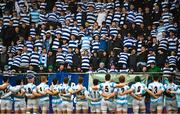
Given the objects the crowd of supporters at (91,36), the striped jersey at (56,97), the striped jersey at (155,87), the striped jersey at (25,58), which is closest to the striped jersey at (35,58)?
the crowd of supporters at (91,36)

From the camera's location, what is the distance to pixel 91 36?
2648 centimetres

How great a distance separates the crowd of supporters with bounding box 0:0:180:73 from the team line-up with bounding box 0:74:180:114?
8.47 feet

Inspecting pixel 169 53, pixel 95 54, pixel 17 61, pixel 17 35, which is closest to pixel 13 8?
pixel 17 35

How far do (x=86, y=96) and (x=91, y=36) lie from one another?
6142 millimetres

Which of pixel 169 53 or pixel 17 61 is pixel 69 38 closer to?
pixel 17 61

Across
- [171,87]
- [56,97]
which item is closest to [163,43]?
[171,87]

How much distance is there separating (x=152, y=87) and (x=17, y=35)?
1001 cm

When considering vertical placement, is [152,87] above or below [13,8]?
below

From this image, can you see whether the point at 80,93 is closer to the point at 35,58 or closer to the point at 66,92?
the point at 66,92

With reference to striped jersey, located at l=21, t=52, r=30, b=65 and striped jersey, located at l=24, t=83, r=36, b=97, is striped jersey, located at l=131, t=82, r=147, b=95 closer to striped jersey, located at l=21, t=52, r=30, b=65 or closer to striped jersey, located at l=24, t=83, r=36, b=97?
striped jersey, located at l=24, t=83, r=36, b=97

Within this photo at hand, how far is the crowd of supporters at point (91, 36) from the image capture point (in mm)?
24672

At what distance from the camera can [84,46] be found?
2600 cm

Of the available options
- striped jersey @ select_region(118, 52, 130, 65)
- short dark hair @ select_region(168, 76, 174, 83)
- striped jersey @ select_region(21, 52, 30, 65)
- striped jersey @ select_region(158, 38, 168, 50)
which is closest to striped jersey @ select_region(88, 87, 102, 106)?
short dark hair @ select_region(168, 76, 174, 83)

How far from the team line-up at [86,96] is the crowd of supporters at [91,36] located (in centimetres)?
258
